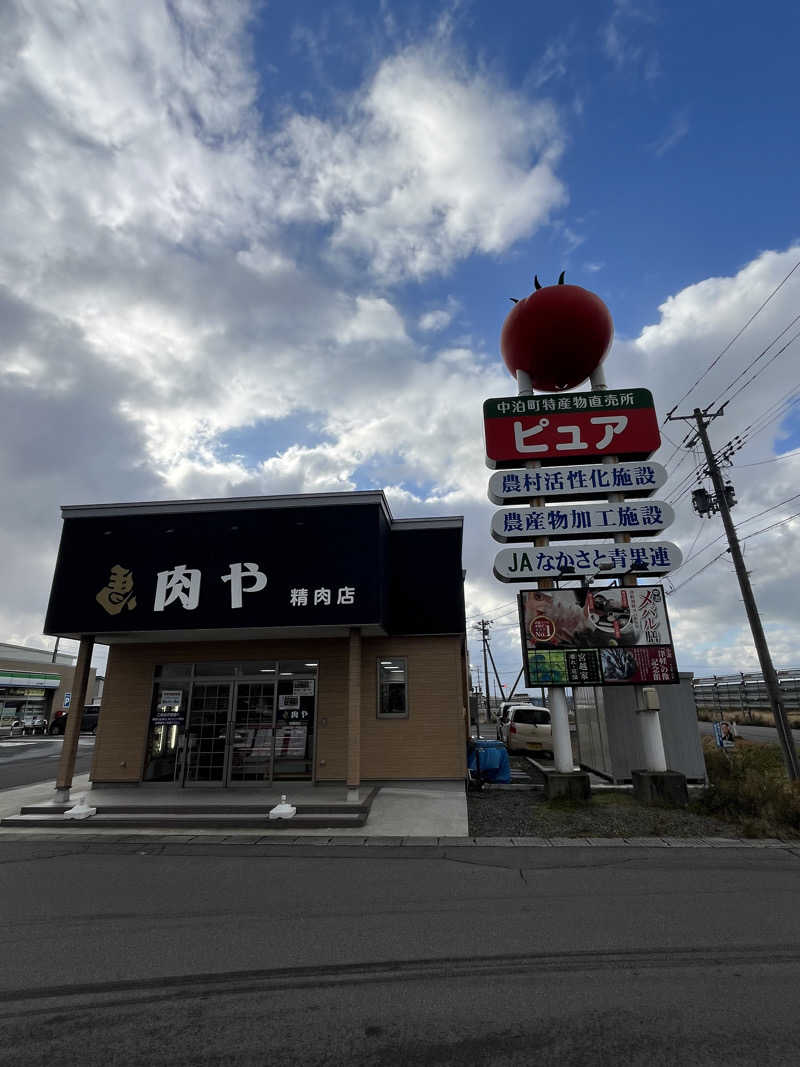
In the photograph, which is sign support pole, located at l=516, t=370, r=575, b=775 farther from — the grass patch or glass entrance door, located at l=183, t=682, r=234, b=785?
glass entrance door, located at l=183, t=682, r=234, b=785

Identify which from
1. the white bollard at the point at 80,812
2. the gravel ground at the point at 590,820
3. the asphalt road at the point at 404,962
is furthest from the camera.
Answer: the white bollard at the point at 80,812

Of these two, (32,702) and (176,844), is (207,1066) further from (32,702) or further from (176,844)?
(32,702)

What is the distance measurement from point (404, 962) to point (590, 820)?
6151 millimetres

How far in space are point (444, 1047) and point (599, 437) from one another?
11.7 m

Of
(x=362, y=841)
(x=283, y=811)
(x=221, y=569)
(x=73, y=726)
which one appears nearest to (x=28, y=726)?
(x=73, y=726)

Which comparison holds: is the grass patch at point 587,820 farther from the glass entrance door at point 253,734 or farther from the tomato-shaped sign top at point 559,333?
the tomato-shaped sign top at point 559,333

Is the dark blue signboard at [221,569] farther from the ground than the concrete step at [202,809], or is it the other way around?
the dark blue signboard at [221,569]

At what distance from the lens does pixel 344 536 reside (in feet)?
37.7

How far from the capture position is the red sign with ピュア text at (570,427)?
12.6 metres

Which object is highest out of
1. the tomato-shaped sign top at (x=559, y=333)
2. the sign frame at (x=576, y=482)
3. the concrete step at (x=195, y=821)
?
the tomato-shaped sign top at (x=559, y=333)

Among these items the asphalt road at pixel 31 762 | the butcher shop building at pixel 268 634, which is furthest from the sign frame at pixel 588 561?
the asphalt road at pixel 31 762

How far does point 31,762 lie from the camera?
19.2m

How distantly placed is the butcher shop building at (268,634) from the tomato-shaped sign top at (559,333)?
465 cm

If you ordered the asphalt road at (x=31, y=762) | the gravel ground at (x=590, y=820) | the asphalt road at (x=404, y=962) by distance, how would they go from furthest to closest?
the asphalt road at (x=31, y=762) < the gravel ground at (x=590, y=820) < the asphalt road at (x=404, y=962)
